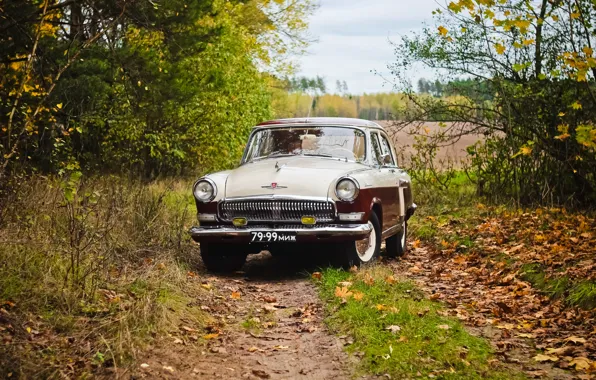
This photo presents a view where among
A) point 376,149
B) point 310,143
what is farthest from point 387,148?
point 310,143

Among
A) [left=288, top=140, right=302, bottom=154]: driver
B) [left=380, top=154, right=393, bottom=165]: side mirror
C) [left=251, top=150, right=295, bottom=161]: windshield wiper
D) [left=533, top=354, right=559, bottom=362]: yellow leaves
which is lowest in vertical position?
[left=533, top=354, right=559, bottom=362]: yellow leaves

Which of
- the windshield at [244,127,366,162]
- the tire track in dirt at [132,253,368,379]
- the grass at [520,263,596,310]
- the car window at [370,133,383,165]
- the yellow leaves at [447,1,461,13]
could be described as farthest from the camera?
the car window at [370,133,383,165]

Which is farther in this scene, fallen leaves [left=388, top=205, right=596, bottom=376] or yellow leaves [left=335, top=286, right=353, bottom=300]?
yellow leaves [left=335, top=286, right=353, bottom=300]

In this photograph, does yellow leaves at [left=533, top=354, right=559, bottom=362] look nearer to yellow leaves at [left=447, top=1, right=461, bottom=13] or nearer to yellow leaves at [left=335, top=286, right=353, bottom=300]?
yellow leaves at [left=335, top=286, right=353, bottom=300]

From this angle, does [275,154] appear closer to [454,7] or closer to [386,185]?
[386,185]

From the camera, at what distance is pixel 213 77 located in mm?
19844

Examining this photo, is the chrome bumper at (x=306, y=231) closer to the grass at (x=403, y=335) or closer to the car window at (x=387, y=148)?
the grass at (x=403, y=335)

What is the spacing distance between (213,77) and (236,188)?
437 inches

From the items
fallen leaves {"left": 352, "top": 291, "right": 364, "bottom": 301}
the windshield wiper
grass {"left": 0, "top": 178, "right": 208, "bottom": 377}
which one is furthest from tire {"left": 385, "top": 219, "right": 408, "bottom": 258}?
fallen leaves {"left": 352, "top": 291, "right": 364, "bottom": 301}

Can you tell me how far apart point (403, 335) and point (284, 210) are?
289cm

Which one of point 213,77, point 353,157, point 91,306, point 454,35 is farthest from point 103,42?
point 91,306

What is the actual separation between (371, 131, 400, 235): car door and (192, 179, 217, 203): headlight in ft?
6.43

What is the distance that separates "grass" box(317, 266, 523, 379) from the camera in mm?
5609

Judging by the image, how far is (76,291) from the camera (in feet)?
21.3
